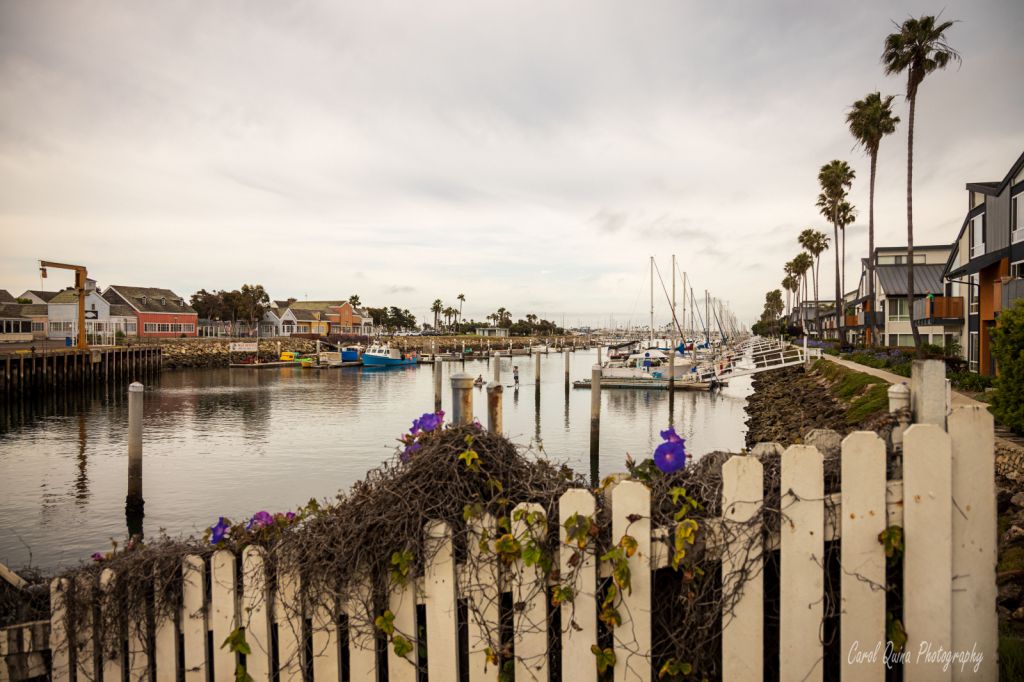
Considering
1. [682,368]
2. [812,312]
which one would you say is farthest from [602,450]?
[812,312]

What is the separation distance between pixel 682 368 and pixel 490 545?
41.2 meters

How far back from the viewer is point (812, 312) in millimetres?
99000

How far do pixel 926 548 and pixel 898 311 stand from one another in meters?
46.4

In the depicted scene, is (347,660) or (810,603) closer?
(810,603)

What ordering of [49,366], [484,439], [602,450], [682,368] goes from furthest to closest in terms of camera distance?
[682,368]
[49,366]
[602,450]
[484,439]

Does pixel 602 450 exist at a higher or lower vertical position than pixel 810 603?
lower

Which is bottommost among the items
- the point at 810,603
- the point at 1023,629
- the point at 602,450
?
the point at 602,450

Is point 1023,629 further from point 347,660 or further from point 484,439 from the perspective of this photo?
point 347,660

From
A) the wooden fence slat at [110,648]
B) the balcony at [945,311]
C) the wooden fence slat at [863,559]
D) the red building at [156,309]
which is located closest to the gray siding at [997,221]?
the balcony at [945,311]

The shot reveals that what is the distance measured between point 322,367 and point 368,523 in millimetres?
67126

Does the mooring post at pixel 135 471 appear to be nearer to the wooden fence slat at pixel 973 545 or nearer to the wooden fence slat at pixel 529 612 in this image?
the wooden fence slat at pixel 529 612

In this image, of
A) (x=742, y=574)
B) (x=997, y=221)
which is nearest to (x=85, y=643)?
(x=742, y=574)

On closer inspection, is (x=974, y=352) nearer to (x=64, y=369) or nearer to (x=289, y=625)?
(x=289, y=625)

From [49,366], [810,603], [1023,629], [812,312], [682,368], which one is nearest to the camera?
[810,603]
